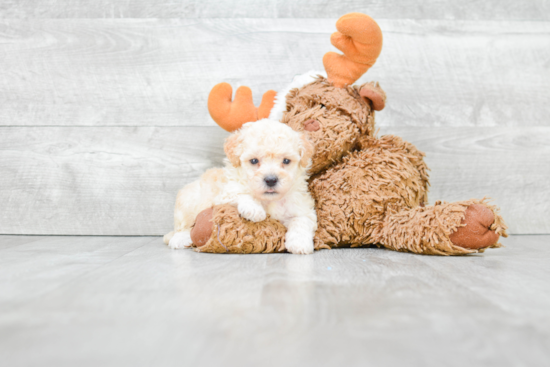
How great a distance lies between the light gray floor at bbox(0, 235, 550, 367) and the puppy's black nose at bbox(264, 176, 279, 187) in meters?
0.21

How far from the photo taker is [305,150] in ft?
3.77

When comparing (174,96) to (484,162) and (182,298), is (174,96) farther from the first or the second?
(484,162)

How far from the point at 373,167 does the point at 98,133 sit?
1046 millimetres

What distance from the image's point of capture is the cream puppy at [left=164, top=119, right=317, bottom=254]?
110 centimetres

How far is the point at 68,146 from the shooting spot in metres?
1.57

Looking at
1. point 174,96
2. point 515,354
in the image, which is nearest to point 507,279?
point 515,354

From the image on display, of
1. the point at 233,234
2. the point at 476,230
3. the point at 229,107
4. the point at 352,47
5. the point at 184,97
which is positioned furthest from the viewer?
the point at 184,97

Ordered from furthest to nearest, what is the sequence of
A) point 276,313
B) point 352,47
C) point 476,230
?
point 352,47, point 476,230, point 276,313

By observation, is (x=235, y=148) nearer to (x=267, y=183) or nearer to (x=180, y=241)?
(x=267, y=183)

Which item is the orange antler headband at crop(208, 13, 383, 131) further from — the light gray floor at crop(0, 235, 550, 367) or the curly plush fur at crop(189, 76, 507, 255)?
the light gray floor at crop(0, 235, 550, 367)

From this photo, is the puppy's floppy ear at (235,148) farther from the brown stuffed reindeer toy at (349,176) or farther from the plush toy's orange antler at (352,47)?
the plush toy's orange antler at (352,47)

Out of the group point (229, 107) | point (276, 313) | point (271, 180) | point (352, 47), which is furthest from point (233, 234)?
point (352, 47)

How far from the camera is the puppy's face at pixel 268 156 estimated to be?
1.09 metres

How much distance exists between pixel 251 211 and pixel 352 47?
1.86 feet
